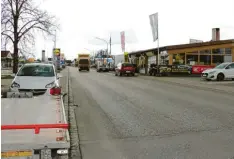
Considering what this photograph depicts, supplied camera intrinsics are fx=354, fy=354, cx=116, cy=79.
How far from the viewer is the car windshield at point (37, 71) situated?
14.5 meters

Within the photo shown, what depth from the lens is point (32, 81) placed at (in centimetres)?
1316

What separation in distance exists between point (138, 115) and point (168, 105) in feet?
8.80

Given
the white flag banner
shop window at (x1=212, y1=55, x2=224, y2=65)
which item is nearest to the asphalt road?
the white flag banner

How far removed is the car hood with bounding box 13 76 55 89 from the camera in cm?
1280

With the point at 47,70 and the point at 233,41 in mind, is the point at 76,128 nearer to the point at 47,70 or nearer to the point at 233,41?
the point at 47,70

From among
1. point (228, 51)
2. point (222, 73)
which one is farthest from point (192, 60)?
point (222, 73)

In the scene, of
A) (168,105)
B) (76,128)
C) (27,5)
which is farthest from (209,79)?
(76,128)

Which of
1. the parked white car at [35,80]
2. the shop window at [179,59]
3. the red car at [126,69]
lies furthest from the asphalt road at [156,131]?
the shop window at [179,59]

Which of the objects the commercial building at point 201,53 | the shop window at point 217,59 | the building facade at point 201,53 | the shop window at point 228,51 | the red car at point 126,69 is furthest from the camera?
the shop window at point 217,59

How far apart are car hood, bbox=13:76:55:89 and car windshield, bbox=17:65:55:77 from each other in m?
0.74

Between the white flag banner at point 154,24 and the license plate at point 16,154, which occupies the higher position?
the white flag banner at point 154,24

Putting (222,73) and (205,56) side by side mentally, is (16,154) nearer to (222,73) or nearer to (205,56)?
(222,73)

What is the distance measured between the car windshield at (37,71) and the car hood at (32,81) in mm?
740

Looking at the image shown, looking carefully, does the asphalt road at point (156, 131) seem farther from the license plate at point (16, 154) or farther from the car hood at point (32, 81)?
the license plate at point (16, 154)
